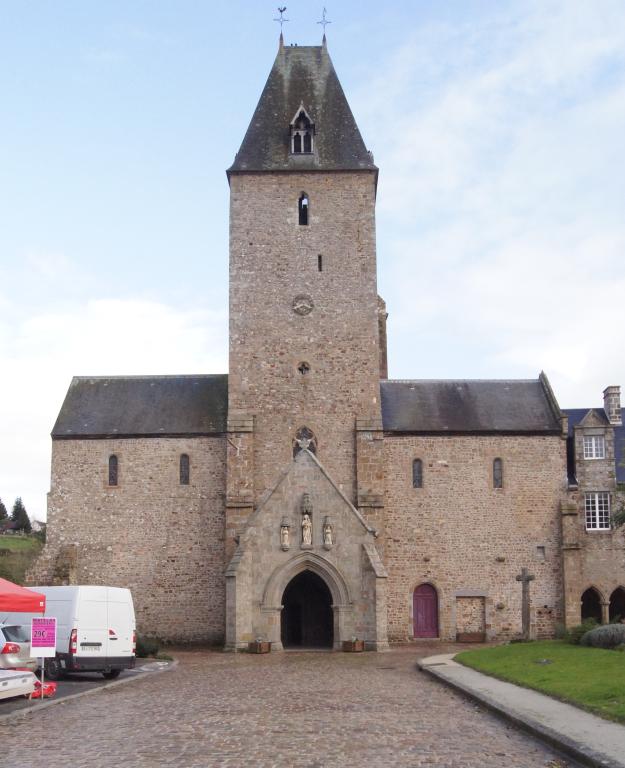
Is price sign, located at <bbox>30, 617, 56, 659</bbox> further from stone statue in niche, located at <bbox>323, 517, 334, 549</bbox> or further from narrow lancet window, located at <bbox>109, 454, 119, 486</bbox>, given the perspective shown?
narrow lancet window, located at <bbox>109, 454, 119, 486</bbox>

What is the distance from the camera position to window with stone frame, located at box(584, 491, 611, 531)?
37969 millimetres

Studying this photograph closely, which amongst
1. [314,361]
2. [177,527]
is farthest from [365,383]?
[177,527]

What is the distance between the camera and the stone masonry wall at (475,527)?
120 ft

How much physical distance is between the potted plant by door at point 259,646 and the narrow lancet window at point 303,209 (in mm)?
16269

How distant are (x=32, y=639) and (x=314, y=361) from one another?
67.5ft

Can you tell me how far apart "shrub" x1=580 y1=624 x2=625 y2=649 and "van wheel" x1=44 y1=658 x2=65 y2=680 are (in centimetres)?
1357

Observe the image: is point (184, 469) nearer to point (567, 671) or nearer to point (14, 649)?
point (14, 649)

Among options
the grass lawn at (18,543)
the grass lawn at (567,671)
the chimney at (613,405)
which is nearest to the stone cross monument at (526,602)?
the grass lawn at (567,671)

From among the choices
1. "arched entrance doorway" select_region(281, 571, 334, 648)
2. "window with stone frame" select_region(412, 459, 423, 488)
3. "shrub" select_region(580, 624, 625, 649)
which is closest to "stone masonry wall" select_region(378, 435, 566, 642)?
"window with stone frame" select_region(412, 459, 423, 488)

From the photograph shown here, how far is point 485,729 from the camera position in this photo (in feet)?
43.8

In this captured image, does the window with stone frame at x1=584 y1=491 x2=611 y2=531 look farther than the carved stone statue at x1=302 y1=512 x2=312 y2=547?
Yes

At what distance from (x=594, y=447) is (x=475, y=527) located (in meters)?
6.05

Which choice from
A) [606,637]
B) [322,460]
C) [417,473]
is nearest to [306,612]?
[322,460]

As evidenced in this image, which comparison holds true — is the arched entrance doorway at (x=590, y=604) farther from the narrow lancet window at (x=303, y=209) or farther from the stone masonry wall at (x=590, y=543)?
the narrow lancet window at (x=303, y=209)
